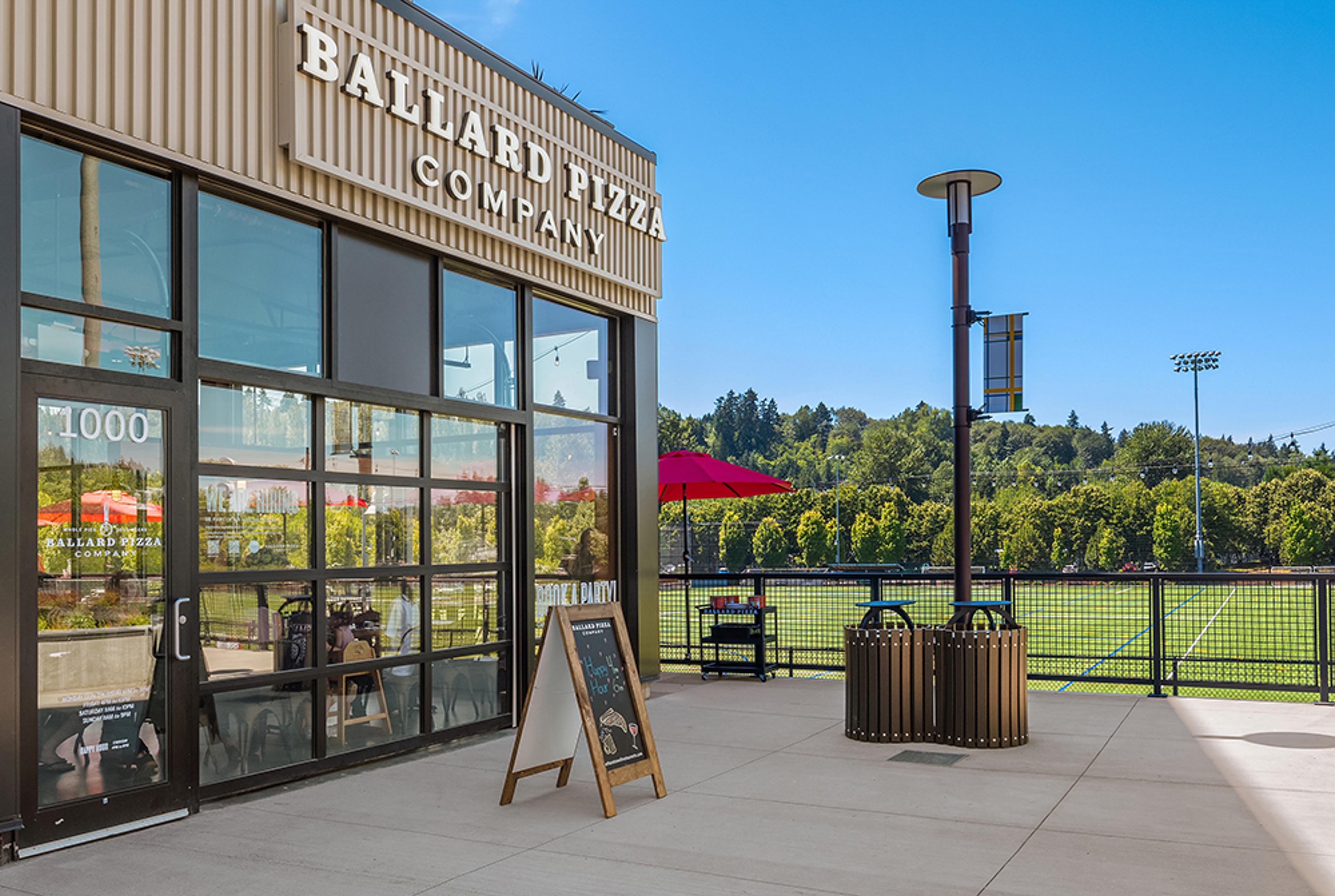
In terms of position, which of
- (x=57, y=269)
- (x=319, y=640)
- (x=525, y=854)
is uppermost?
(x=57, y=269)

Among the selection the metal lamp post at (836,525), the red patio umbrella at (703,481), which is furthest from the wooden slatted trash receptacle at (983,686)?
the metal lamp post at (836,525)

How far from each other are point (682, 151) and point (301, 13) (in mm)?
114617

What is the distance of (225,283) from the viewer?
6.80m

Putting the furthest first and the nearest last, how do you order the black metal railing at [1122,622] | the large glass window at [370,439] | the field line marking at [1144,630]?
the field line marking at [1144,630] < the black metal railing at [1122,622] < the large glass window at [370,439]

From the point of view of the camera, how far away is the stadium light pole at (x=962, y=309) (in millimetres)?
8359

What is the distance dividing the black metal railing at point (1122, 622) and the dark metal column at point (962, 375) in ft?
2.78

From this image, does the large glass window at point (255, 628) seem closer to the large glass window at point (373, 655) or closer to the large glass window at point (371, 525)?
the large glass window at point (373, 655)

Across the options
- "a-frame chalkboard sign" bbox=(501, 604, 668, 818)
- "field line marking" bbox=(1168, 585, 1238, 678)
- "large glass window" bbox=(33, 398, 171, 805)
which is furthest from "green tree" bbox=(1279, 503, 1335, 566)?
"large glass window" bbox=(33, 398, 171, 805)

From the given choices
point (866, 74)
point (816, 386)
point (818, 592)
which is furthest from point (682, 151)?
point (818, 592)

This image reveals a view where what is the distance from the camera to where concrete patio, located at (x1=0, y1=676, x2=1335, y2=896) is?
4.93 m

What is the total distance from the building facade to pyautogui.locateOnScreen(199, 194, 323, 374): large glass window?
0.06ft

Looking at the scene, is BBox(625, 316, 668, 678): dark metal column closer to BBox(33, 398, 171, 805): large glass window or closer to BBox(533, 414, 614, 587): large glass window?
BBox(533, 414, 614, 587): large glass window

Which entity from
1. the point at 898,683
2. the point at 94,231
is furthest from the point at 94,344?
the point at 898,683

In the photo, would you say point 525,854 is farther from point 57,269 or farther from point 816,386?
point 816,386
